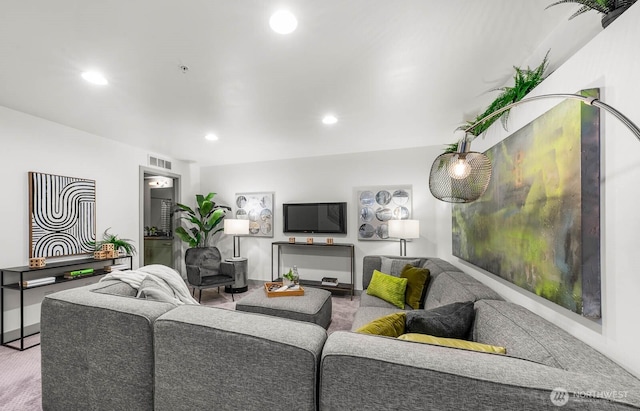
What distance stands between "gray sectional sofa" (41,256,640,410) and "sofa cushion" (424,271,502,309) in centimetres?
23

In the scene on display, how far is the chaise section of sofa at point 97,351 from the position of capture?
1.18 meters

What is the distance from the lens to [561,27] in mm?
1426

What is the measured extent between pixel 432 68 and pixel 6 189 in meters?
4.30

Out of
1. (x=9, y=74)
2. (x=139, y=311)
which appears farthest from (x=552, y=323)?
(x=9, y=74)

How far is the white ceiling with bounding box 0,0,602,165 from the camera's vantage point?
133cm

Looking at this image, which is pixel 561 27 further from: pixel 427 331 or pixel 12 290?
pixel 12 290

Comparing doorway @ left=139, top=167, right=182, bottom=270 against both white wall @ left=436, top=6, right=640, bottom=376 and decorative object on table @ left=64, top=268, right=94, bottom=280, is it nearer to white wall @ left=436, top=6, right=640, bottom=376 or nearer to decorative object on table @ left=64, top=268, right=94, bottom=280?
decorative object on table @ left=64, top=268, right=94, bottom=280

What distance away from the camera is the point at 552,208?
4.04ft

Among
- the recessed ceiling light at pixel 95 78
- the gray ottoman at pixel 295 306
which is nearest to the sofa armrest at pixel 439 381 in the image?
the gray ottoman at pixel 295 306

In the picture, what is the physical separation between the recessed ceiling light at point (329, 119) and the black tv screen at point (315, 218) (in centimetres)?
162

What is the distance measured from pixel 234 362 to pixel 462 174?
128 centimetres

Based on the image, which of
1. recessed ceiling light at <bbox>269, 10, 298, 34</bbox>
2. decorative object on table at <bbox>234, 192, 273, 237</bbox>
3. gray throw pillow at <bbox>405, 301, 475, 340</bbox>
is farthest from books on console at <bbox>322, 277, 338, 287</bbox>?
recessed ceiling light at <bbox>269, 10, 298, 34</bbox>

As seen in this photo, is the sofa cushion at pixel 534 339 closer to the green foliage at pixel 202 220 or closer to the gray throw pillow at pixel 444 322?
the gray throw pillow at pixel 444 322

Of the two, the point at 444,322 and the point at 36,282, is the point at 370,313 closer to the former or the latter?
the point at 444,322
